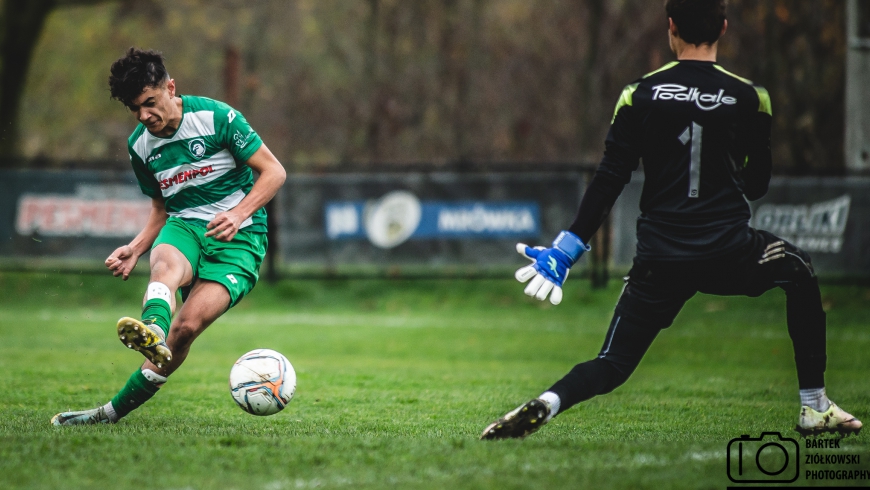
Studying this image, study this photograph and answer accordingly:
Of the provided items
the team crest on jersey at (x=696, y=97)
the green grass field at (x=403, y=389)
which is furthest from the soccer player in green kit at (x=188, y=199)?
the team crest on jersey at (x=696, y=97)

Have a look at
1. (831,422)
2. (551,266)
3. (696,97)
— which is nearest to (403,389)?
(551,266)

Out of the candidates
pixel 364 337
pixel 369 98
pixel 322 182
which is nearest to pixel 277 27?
pixel 369 98

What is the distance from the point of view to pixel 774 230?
13914 millimetres

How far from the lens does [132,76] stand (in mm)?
5195

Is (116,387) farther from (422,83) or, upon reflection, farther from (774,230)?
(422,83)

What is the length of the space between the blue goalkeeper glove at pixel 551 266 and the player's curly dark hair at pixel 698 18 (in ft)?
3.57

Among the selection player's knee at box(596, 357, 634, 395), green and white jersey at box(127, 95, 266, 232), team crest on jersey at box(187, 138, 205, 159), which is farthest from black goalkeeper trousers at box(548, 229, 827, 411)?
team crest on jersey at box(187, 138, 205, 159)

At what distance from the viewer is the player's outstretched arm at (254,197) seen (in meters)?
5.16

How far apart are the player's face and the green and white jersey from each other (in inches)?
4.2

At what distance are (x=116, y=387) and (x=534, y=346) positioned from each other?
535cm

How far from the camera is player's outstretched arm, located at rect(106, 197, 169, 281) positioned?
213 inches

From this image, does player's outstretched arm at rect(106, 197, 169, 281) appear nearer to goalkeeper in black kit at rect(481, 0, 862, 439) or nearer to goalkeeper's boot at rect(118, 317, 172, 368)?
goalkeeper's boot at rect(118, 317, 172, 368)

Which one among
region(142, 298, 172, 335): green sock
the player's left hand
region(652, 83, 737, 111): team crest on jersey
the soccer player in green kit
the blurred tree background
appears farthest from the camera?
the blurred tree background

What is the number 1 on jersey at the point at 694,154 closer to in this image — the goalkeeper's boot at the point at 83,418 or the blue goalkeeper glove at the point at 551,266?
the blue goalkeeper glove at the point at 551,266
